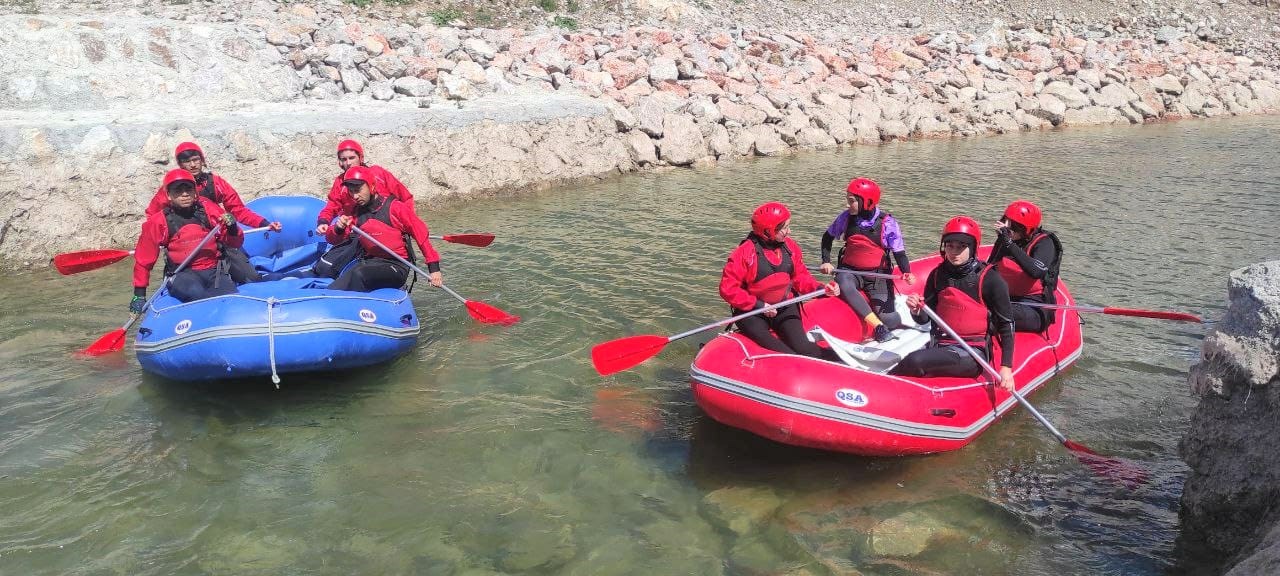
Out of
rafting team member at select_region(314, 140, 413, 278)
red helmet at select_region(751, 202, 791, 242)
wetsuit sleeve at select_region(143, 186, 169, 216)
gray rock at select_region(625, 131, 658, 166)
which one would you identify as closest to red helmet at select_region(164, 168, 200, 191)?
wetsuit sleeve at select_region(143, 186, 169, 216)

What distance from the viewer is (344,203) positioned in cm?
699

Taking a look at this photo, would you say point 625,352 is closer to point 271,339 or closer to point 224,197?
point 271,339

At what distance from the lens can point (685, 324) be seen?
23.3 feet

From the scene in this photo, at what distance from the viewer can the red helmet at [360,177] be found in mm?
6473

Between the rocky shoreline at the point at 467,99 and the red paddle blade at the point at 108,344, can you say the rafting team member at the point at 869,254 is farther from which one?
the rocky shoreline at the point at 467,99

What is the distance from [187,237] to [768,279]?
4207 millimetres

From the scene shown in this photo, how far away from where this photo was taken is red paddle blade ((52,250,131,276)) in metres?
6.79

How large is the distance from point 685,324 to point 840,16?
2081 cm

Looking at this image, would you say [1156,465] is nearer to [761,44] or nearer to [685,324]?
[685,324]

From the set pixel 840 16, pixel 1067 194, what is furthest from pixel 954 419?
pixel 840 16

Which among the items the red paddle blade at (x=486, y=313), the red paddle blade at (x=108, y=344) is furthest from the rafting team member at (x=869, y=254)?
the red paddle blade at (x=108, y=344)

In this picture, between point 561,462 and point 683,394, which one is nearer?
point 561,462

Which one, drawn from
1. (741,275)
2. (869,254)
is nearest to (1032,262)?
(869,254)

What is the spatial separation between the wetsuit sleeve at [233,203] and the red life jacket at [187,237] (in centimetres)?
55
